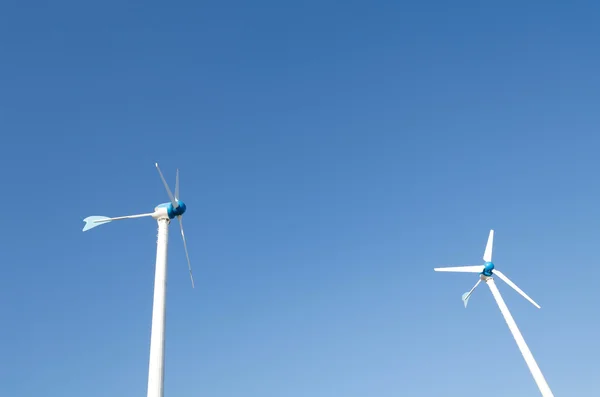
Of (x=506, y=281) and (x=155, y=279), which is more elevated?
(x=506, y=281)

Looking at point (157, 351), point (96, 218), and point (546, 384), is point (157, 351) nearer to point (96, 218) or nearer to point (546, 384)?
point (96, 218)

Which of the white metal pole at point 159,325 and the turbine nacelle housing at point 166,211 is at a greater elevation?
the turbine nacelle housing at point 166,211

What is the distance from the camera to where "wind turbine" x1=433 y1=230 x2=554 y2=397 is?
60.4 meters

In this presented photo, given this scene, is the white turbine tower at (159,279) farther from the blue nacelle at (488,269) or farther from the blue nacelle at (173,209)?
the blue nacelle at (488,269)

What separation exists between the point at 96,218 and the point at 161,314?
50.6ft

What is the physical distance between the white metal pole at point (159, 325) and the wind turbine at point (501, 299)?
42.3 m

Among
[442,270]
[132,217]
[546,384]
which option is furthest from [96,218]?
[546,384]

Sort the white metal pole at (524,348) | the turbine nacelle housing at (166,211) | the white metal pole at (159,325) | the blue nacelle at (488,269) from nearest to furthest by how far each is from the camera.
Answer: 1. the white metal pole at (159,325)
2. the turbine nacelle housing at (166,211)
3. the white metal pole at (524,348)
4. the blue nacelle at (488,269)

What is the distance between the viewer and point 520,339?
64250 mm

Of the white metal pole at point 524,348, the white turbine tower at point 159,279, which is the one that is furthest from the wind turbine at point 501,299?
the white turbine tower at point 159,279

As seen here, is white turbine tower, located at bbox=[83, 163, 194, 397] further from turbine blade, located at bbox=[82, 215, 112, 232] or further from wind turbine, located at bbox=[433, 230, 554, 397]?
wind turbine, located at bbox=[433, 230, 554, 397]

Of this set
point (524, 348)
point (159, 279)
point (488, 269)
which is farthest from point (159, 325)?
point (488, 269)

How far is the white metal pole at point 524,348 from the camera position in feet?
196

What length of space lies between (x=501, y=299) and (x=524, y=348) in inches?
299
